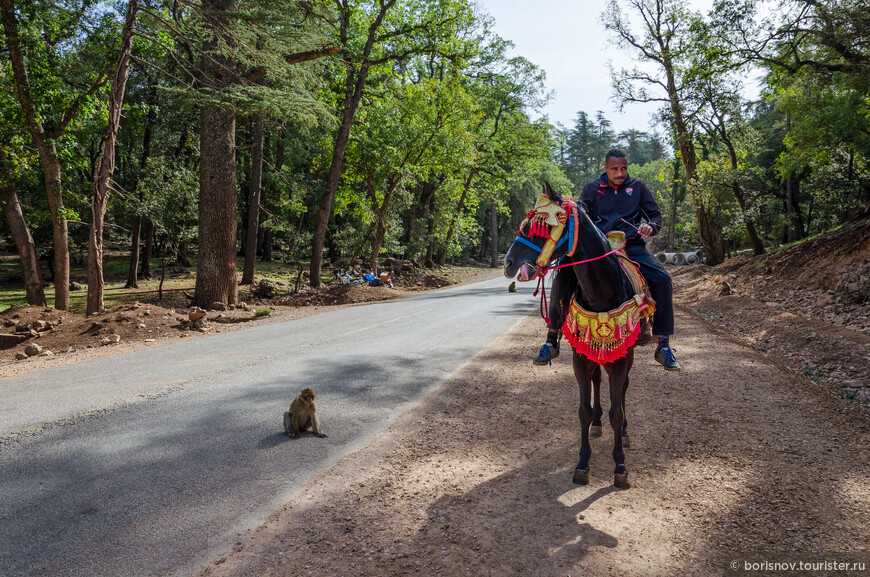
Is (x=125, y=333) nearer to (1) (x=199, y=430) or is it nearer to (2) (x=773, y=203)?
(1) (x=199, y=430)

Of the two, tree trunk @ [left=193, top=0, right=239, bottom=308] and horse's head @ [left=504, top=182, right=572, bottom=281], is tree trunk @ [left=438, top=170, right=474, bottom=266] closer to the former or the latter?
tree trunk @ [left=193, top=0, right=239, bottom=308]

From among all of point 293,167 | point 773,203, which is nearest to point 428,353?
point 293,167

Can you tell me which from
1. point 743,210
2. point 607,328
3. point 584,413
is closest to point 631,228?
point 607,328

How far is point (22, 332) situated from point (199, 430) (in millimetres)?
9482

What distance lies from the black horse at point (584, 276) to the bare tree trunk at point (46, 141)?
46.2 feet

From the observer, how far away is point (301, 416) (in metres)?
5.35

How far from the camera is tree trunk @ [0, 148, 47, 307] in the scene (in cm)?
1443

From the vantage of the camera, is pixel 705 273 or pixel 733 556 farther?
pixel 705 273

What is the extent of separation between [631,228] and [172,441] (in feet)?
17.5

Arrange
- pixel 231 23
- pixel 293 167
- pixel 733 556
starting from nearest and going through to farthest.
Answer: pixel 733 556 < pixel 231 23 < pixel 293 167

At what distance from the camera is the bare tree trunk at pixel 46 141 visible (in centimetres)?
1271

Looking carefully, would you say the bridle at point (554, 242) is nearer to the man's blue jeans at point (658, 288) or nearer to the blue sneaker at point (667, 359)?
the man's blue jeans at point (658, 288)

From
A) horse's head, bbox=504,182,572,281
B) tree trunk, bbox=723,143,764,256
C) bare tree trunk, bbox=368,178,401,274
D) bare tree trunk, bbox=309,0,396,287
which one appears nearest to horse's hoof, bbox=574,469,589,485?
horse's head, bbox=504,182,572,281

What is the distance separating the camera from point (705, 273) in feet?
77.4
